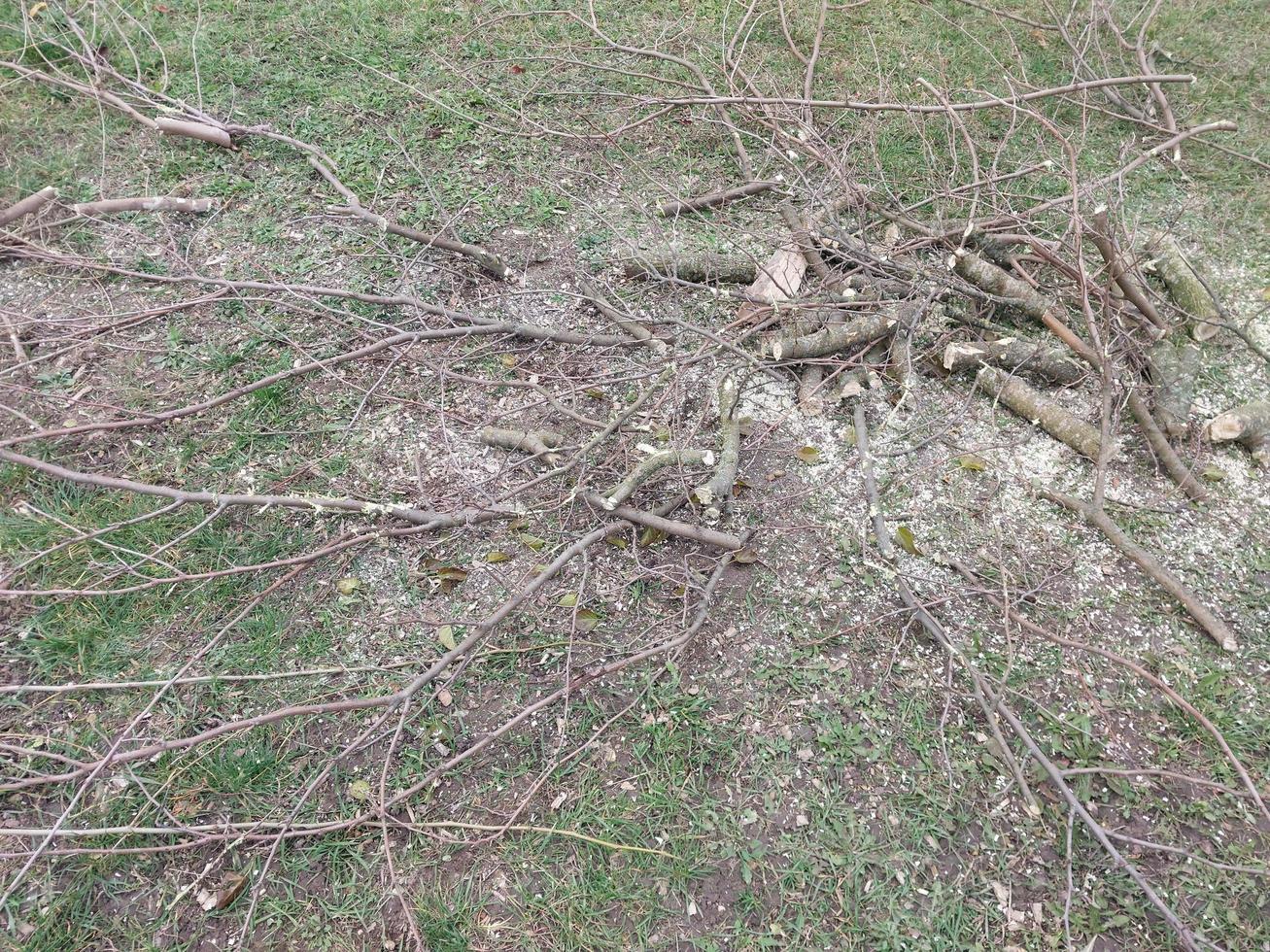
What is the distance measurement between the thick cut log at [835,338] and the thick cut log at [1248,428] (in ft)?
3.80

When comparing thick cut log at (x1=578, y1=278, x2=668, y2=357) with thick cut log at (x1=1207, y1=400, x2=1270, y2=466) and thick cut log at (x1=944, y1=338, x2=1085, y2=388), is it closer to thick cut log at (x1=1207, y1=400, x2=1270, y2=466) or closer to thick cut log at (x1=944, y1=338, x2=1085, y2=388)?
thick cut log at (x1=944, y1=338, x2=1085, y2=388)

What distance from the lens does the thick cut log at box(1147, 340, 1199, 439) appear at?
2674 mm

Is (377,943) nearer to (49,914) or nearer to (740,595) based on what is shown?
(49,914)

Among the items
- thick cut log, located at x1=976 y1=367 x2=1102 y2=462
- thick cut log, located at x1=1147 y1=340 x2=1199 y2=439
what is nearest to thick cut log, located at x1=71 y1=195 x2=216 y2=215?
thick cut log, located at x1=976 y1=367 x2=1102 y2=462

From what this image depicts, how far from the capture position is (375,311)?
3.01 meters

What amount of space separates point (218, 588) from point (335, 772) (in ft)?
2.32

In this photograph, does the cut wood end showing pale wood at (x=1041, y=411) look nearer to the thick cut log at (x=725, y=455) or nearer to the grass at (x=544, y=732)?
the grass at (x=544, y=732)

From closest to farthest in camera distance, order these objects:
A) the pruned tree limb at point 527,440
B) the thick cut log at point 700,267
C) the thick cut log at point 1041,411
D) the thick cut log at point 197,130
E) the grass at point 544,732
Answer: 1. the grass at point 544,732
2. the pruned tree limb at point 527,440
3. the thick cut log at point 1041,411
4. the thick cut log at point 700,267
5. the thick cut log at point 197,130

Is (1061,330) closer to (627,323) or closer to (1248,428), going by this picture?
(1248,428)

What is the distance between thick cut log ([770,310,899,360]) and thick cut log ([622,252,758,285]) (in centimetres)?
50

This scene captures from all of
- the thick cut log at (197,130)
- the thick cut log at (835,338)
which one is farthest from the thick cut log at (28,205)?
the thick cut log at (835,338)

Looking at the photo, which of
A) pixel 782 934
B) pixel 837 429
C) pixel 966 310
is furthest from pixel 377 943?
pixel 966 310

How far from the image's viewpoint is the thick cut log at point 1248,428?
2.64 meters

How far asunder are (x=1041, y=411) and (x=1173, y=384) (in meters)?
0.46
